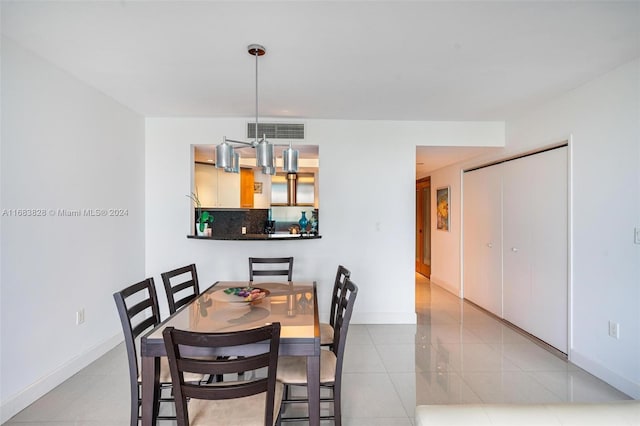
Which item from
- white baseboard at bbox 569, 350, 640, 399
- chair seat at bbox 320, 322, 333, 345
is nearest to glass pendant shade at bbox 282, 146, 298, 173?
chair seat at bbox 320, 322, 333, 345

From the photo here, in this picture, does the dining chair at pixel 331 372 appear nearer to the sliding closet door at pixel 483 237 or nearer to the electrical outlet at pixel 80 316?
the electrical outlet at pixel 80 316

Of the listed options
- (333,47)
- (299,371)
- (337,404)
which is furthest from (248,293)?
(333,47)

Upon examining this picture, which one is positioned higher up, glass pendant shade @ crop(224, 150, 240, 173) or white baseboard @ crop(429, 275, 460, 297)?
glass pendant shade @ crop(224, 150, 240, 173)

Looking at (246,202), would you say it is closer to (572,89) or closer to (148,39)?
(148,39)

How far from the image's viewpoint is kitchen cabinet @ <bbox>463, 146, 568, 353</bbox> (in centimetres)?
304

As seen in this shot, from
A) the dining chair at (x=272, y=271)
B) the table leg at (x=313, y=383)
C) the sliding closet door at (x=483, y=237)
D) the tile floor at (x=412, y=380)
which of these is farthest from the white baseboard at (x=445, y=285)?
the table leg at (x=313, y=383)

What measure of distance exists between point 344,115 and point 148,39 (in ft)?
6.94

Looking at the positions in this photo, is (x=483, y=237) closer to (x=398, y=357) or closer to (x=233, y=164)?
(x=398, y=357)

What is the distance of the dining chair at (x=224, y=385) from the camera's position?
3.96 ft

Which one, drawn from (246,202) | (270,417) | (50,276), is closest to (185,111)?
(50,276)

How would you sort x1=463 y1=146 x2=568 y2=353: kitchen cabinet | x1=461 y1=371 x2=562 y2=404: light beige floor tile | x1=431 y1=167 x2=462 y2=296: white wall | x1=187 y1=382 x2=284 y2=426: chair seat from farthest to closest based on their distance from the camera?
x1=431 y1=167 x2=462 y2=296: white wall
x1=463 y1=146 x2=568 y2=353: kitchen cabinet
x1=461 y1=371 x2=562 y2=404: light beige floor tile
x1=187 y1=382 x2=284 y2=426: chair seat

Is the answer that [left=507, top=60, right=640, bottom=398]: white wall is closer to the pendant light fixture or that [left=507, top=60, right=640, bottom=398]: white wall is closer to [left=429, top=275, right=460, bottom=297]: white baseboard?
[left=429, top=275, right=460, bottom=297]: white baseboard

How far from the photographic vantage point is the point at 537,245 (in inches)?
131

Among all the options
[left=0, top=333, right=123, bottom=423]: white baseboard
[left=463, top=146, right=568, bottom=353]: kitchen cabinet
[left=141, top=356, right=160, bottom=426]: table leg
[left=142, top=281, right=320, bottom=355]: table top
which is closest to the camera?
[left=141, top=356, right=160, bottom=426]: table leg
